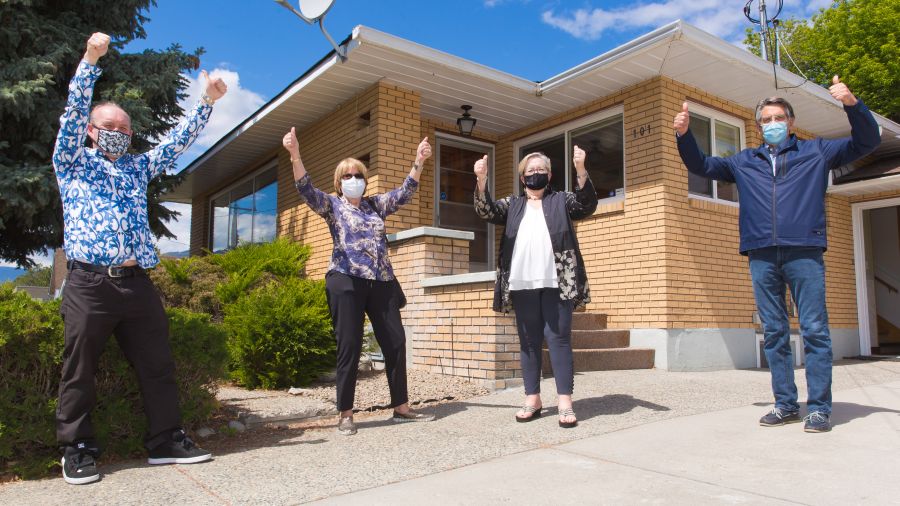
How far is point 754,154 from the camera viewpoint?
413cm

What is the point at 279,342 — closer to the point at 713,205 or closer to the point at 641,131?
the point at 641,131

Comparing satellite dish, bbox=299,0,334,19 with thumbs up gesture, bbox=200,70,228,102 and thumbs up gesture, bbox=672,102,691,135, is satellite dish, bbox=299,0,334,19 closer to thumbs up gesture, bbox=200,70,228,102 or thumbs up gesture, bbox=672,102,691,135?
thumbs up gesture, bbox=200,70,228,102

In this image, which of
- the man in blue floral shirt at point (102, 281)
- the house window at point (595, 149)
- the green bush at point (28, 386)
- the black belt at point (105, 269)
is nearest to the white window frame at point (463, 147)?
the house window at point (595, 149)

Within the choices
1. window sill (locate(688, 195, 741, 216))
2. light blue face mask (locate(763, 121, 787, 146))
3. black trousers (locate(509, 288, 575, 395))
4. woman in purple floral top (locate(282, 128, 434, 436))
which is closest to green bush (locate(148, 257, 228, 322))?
A: woman in purple floral top (locate(282, 128, 434, 436))

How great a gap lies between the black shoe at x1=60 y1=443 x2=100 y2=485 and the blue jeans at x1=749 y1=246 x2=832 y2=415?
145 inches

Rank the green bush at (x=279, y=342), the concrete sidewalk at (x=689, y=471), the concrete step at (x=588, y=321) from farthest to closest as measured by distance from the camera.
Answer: the concrete step at (x=588, y=321) → the green bush at (x=279, y=342) → the concrete sidewalk at (x=689, y=471)

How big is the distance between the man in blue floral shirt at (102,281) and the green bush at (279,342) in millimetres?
2310

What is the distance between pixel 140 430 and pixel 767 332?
3655 mm

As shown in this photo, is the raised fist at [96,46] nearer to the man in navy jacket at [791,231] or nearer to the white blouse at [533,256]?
the white blouse at [533,256]

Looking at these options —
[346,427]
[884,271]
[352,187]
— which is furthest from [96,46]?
[884,271]

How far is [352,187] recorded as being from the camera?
4336 millimetres

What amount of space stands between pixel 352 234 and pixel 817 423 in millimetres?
2931

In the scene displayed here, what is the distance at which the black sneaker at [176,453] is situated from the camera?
3.40 metres

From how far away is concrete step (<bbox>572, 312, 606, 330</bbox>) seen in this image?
7.46m
